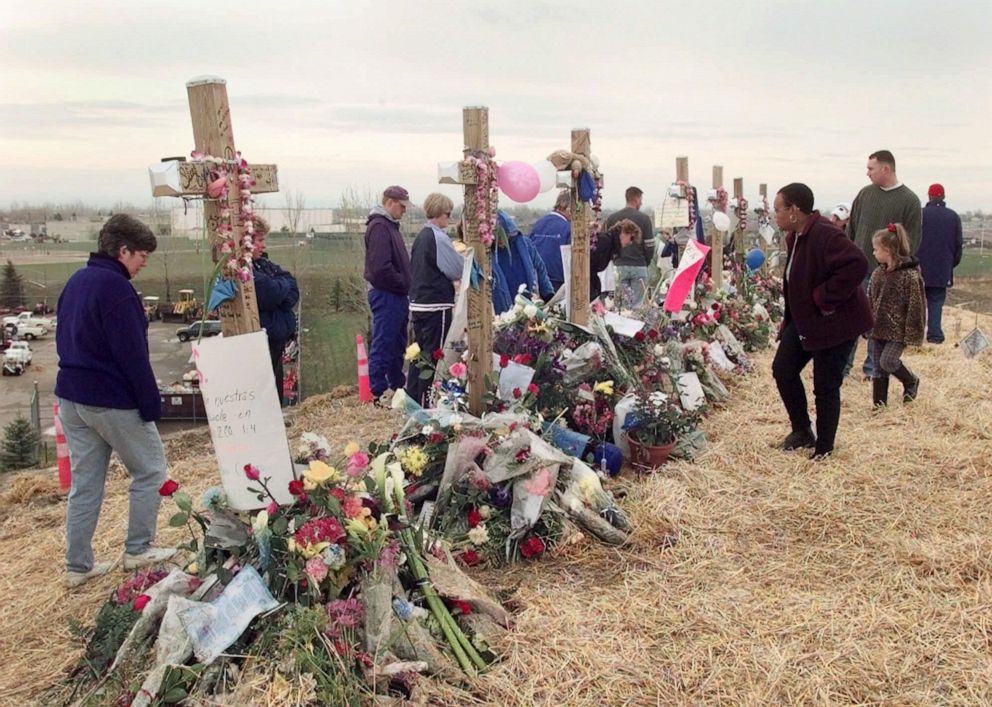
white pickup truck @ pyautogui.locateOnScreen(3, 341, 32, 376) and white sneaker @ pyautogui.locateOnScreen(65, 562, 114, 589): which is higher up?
white sneaker @ pyautogui.locateOnScreen(65, 562, 114, 589)

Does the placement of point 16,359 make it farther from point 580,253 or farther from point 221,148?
point 221,148

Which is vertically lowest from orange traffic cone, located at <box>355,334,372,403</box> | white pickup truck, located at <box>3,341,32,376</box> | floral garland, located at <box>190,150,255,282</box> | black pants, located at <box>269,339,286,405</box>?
white pickup truck, located at <box>3,341,32,376</box>

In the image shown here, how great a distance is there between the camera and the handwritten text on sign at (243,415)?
2938 mm

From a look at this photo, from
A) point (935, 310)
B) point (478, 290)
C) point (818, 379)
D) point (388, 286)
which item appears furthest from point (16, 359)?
point (818, 379)

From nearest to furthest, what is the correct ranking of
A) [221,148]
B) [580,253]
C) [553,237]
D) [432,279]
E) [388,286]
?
[221,148] < [580,253] < [432,279] < [388,286] < [553,237]

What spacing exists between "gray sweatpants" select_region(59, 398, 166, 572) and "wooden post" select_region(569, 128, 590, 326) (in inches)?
118

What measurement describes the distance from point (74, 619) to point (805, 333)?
13.5ft

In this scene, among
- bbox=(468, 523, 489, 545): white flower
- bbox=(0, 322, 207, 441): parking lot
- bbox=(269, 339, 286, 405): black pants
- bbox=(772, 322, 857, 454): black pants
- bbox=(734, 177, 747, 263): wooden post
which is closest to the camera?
bbox=(468, 523, 489, 545): white flower

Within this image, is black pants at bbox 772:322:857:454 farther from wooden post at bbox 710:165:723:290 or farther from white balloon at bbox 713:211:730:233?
white balloon at bbox 713:211:730:233

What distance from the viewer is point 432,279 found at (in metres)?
5.76

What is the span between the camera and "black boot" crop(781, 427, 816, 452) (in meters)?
5.05

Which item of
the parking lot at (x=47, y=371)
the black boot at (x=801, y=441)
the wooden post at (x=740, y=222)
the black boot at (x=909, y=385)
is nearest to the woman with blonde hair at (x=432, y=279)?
the black boot at (x=801, y=441)

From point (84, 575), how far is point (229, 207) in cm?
199

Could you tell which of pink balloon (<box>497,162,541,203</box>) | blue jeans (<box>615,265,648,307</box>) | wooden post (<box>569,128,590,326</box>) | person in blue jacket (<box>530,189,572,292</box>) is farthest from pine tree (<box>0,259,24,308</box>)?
pink balloon (<box>497,162,541,203</box>)
